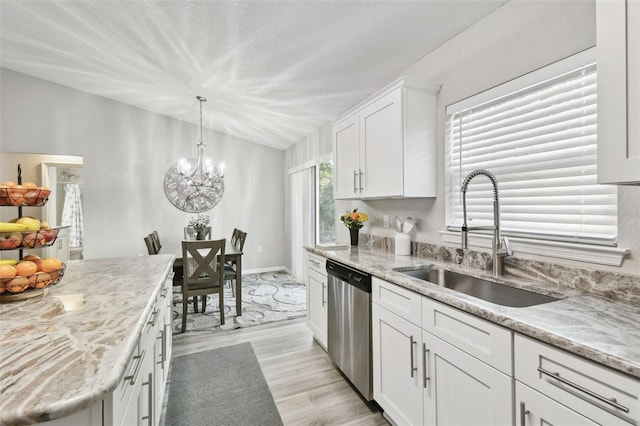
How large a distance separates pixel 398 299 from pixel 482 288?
0.50 meters

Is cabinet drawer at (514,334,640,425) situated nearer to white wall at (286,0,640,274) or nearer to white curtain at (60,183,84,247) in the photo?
white wall at (286,0,640,274)

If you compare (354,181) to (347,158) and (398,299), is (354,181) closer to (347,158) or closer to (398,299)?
(347,158)

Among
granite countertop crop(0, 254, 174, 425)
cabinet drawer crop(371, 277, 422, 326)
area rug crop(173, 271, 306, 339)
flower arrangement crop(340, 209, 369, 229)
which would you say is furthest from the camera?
area rug crop(173, 271, 306, 339)

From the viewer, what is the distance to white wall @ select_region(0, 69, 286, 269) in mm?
4145

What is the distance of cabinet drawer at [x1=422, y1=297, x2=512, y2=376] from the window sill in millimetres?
658

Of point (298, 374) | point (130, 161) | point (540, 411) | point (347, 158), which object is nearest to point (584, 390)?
point (540, 411)

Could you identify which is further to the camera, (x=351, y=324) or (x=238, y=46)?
(x=238, y=46)

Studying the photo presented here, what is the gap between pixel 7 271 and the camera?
117 cm

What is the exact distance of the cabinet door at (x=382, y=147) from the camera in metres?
2.15

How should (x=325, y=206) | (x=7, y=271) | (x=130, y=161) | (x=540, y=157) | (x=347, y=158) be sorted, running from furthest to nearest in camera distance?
(x=130, y=161)
(x=325, y=206)
(x=347, y=158)
(x=540, y=157)
(x=7, y=271)

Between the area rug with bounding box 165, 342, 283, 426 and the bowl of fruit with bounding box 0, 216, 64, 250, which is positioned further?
the area rug with bounding box 165, 342, 283, 426

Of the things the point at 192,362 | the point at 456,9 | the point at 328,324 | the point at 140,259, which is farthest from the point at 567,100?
the point at 192,362

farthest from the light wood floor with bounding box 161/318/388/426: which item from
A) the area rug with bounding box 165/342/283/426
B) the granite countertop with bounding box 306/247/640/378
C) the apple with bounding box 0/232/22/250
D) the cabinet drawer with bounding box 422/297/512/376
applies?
the apple with bounding box 0/232/22/250

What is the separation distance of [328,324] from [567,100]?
2128mm
